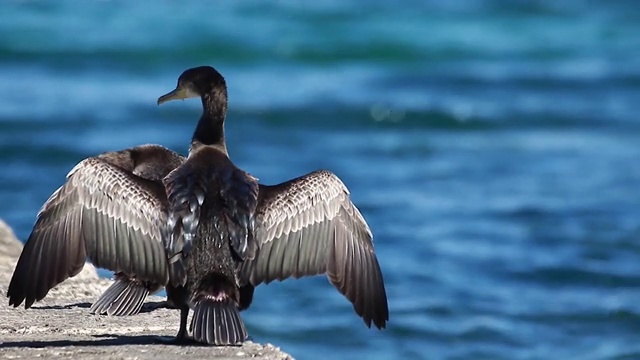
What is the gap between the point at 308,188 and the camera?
19.9 ft

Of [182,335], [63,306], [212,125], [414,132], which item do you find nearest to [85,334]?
[182,335]

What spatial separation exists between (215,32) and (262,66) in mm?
3268

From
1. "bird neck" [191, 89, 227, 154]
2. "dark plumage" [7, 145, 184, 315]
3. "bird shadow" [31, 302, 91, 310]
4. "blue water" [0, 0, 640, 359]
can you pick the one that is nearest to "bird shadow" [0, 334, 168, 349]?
"dark plumage" [7, 145, 184, 315]

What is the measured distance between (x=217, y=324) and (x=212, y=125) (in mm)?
1013

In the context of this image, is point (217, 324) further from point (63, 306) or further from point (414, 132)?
point (414, 132)

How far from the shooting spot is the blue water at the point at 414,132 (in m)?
10.8

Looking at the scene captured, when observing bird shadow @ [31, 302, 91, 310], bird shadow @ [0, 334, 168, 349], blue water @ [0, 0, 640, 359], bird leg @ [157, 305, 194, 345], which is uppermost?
blue water @ [0, 0, 640, 359]

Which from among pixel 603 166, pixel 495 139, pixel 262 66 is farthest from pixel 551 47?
pixel 603 166

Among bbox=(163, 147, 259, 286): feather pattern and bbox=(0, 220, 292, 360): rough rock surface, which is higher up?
bbox=(163, 147, 259, 286): feather pattern

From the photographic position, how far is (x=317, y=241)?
A: 6.05 metres

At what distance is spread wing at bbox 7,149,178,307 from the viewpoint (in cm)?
574

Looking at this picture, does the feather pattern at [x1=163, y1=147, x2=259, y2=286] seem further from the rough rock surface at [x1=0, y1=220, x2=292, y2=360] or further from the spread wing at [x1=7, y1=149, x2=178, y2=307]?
the rough rock surface at [x1=0, y1=220, x2=292, y2=360]

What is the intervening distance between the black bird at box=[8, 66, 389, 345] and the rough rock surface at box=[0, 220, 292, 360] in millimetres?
145

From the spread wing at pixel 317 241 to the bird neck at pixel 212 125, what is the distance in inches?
14.6
